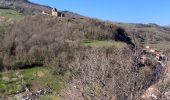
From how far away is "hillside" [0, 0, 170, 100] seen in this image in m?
13.4

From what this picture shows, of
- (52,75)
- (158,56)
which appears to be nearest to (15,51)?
(52,75)

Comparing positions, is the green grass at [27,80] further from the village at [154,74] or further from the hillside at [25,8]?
the hillside at [25,8]

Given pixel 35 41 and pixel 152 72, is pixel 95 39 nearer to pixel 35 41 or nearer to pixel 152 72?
pixel 35 41

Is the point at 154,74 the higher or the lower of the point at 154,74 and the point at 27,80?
the higher

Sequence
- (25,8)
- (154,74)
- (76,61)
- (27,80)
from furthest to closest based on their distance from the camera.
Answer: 1. (25,8)
2. (27,80)
3. (76,61)
4. (154,74)

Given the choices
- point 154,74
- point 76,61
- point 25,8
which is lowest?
point 25,8

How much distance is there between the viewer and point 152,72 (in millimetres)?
13938

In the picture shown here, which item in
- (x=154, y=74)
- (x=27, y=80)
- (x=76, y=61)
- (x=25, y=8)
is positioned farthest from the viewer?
(x=25, y=8)

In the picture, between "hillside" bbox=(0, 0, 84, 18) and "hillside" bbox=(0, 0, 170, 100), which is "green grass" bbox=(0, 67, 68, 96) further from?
"hillside" bbox=(0, 0, 84, 18)

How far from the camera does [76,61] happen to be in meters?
17.5

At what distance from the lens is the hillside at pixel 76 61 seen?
44.1ft

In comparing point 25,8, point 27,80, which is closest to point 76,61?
point 27,80

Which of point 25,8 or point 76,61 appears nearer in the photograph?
point 76,61

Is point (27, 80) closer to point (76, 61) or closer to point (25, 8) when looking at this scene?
point (76, 61)
